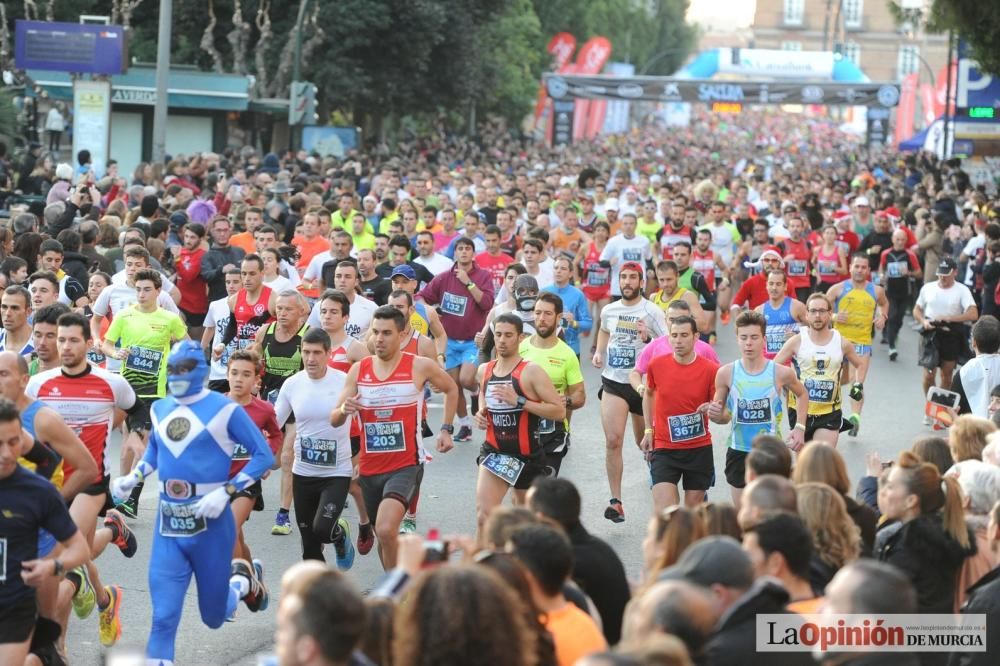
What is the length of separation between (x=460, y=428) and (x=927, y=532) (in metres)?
7.87

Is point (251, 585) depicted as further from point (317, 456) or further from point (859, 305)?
point (859, 305)

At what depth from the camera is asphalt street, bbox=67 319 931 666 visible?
27.9ft

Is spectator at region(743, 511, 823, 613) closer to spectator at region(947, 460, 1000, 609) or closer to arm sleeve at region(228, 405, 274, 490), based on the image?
spectator at region(947, 460, 1000, 609)

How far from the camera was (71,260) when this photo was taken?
14047mm

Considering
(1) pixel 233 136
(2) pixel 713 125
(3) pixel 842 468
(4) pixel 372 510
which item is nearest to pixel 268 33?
(1) pixel 233 136

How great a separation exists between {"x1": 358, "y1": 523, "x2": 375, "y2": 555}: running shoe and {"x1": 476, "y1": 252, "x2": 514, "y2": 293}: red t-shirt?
20.4 ft

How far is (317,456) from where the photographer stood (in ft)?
31.6

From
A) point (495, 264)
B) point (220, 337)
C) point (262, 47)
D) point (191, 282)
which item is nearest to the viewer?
point (220, 337)

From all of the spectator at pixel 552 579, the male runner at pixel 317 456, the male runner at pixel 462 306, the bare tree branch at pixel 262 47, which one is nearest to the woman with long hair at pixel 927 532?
the spectator at pixel 552 579

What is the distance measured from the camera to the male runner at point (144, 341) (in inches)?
456

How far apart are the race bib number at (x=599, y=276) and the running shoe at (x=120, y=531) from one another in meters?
9.44

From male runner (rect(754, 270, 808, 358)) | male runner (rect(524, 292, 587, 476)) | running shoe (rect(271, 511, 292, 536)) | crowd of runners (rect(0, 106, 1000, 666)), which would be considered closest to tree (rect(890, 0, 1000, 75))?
crowd of runners (rect(0, 106, 1000, 666))

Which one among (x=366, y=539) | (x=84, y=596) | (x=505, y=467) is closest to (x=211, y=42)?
(x=366, y=539)

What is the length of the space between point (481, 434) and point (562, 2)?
5764 centimetres
